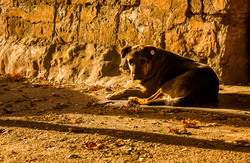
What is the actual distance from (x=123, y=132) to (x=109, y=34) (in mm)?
5225

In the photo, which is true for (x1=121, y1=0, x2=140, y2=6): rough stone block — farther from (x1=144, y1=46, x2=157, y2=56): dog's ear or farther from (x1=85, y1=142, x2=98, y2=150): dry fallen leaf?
(x1=85, y1=142, x2=98, y2=150): dry fallen leaf

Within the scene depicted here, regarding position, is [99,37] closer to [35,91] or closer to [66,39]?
[66,39]

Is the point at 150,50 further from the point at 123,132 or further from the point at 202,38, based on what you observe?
the point at 123,132

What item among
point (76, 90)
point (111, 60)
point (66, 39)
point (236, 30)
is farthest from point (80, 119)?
point (66, 39)

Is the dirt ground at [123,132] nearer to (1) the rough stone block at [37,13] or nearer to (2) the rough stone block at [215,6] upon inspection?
(2) the rough stone block at [215,6]

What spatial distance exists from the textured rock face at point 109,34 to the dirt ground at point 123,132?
55.8 inches

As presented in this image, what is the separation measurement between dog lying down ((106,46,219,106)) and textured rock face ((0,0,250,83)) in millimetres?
1657

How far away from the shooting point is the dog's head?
5188 millimetres

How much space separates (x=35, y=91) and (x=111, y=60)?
88.9 inches

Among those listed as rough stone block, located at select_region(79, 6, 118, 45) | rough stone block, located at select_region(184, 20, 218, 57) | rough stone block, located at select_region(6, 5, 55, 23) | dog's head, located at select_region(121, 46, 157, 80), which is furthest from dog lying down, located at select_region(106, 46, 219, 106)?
rough stone block, located at select_region(6, 5, 55, 23)

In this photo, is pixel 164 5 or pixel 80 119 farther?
pixel 164 5

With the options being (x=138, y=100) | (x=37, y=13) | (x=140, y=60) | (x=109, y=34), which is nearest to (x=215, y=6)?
(x=140, y=60)

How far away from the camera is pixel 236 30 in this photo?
6.72 metres

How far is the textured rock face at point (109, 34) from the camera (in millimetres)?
6742
